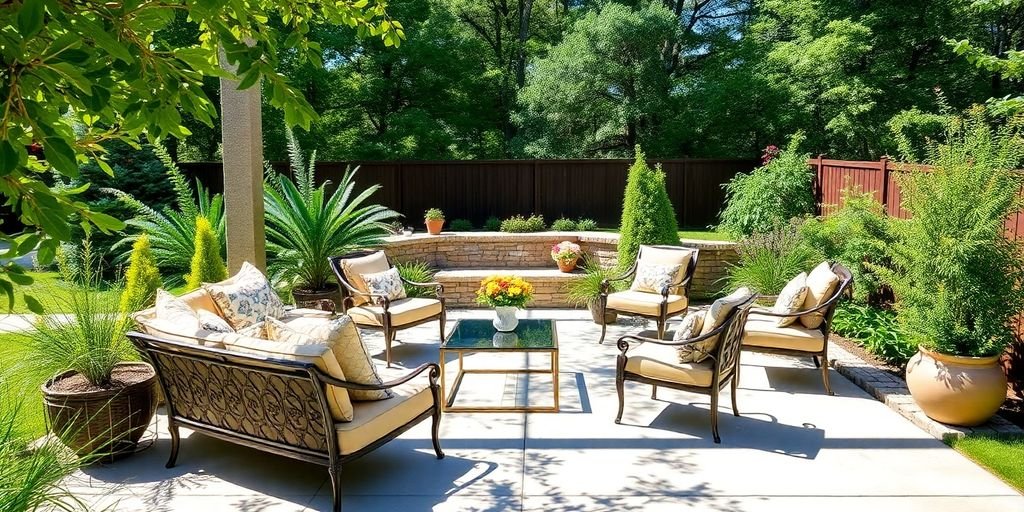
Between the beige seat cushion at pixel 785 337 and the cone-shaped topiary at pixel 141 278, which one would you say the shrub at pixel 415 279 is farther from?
the beige seat cushion at pixel 785 337

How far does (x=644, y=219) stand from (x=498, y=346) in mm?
4115

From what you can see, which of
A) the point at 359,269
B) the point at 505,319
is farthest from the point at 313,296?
the point at 505,319

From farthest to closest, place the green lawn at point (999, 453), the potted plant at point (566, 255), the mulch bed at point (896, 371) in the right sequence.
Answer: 1. the potted plant at point (566, 255)
2. the mulch bed at point (896, 371)
3. the green lawn at point (999, 453)

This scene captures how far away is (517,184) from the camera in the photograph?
47.9 ft

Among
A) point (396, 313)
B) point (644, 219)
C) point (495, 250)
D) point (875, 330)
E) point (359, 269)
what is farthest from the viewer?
point (495, 250)

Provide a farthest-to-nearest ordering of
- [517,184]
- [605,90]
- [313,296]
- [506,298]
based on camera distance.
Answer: [605,90], [517,184], [313,296], [506,298]

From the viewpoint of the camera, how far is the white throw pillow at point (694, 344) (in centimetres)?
503

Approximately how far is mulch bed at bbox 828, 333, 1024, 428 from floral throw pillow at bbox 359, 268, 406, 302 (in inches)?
179

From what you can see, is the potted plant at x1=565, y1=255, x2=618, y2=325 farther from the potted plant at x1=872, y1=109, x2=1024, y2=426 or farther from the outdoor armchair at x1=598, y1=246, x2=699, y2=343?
the potted plant at x1=872, y1=109, x2=1024, y2=426

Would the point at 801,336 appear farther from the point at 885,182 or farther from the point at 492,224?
the point at 492,224

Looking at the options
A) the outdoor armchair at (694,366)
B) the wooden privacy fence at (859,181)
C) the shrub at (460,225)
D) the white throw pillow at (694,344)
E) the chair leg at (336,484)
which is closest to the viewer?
the chair leg at (336,484)

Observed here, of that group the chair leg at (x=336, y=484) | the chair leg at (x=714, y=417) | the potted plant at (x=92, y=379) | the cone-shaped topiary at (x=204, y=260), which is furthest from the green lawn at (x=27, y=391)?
the chair leg at (x=714, y=417)

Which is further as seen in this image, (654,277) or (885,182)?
(885,182)

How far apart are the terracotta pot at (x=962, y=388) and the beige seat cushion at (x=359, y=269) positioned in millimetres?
5205
